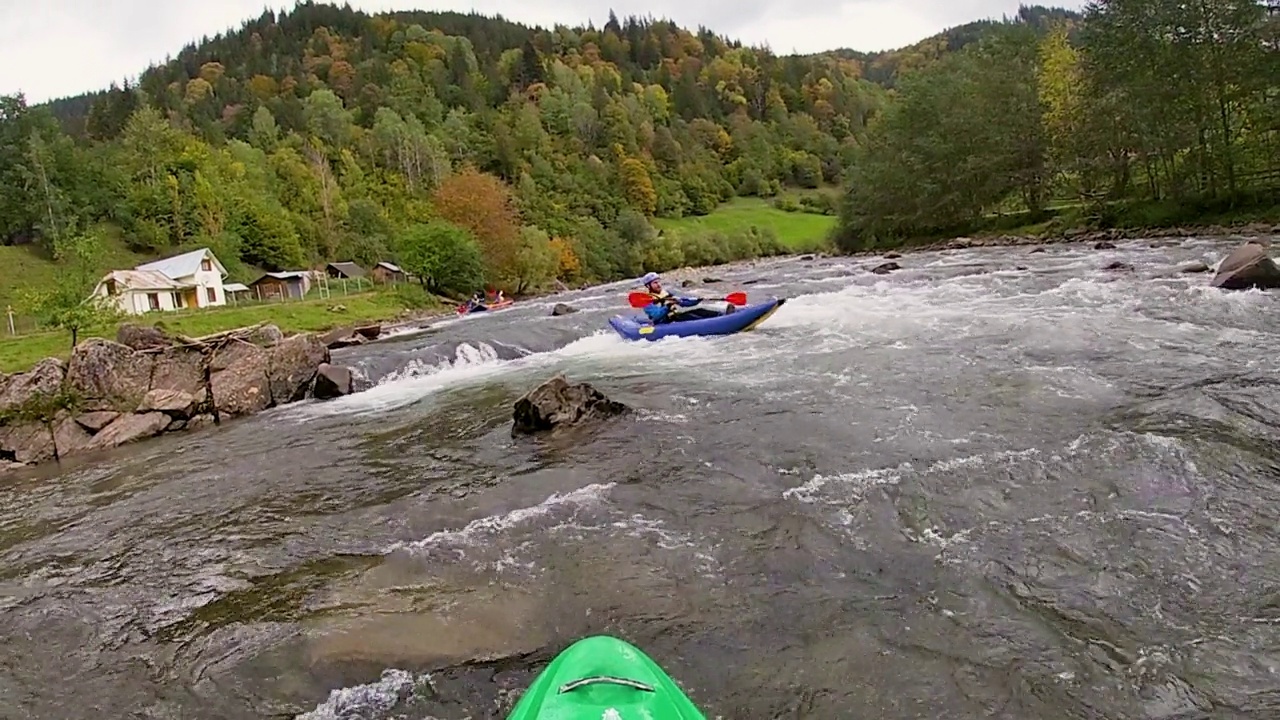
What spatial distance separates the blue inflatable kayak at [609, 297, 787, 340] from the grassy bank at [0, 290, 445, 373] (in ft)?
59.8

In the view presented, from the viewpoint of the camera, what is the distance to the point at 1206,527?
Answer: 5.92 metres

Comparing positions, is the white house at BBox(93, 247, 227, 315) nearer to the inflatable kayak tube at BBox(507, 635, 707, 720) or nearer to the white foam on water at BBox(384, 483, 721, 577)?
the white foam on water at BBox(384, 483, 721, 577)

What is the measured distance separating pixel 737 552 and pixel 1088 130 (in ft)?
140

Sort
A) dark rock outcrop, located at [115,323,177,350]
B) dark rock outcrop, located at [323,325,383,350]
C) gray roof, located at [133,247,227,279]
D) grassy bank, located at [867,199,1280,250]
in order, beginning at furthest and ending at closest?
gray roof, located at [133,247,227,279]
grassy bank, located at [867,199,1280,250]
dark rock outcrop, located at [323,325,383,350]
dark rock outcrop, located at [115,323,177,350]

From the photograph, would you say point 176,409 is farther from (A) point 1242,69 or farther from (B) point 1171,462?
(A) point 1242,69

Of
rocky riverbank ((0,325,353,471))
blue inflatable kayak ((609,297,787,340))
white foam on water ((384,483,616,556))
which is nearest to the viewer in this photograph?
white foam on water ((384,483,616,556))

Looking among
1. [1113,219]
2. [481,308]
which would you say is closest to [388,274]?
[481,308]

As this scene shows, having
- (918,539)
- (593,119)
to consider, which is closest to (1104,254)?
(918,539)

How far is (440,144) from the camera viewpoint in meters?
95.1

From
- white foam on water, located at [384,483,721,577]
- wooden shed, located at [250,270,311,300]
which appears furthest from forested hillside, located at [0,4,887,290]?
white foam on water, located at [384,483,721,577]

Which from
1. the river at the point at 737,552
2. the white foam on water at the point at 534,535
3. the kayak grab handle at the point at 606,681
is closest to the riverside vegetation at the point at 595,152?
the river at the point at 737,552

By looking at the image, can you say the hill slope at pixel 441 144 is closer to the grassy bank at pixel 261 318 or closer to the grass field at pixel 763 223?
the grass field at pixel 763 223

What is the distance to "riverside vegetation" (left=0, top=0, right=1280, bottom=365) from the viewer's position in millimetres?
35438

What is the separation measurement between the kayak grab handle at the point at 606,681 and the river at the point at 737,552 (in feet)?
3.40
